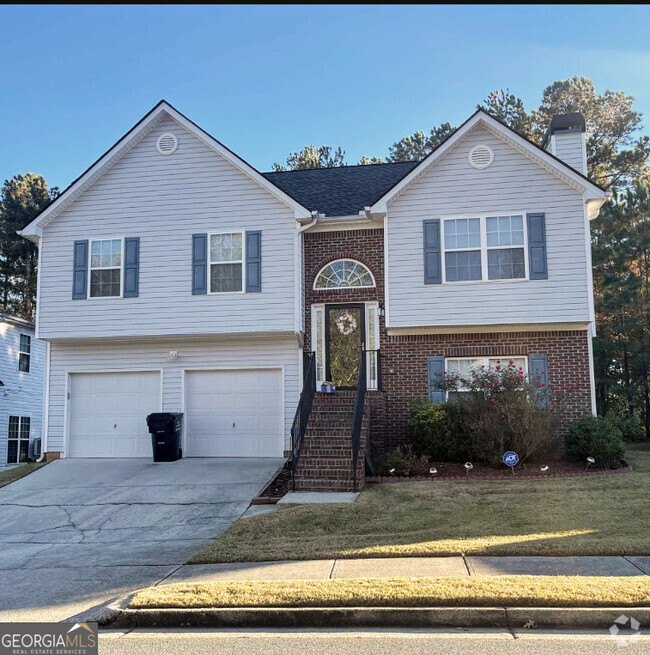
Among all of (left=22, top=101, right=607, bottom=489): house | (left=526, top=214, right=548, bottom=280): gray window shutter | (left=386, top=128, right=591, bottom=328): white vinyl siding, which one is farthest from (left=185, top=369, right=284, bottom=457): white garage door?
(left=526, top=214, right=548, bottom=280): gray window shutter

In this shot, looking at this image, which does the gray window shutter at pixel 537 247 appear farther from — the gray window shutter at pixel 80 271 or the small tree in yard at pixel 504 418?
the gray window shutter at pixel 80 271

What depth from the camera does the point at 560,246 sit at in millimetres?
14383

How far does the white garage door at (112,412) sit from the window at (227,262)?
9.14 ft

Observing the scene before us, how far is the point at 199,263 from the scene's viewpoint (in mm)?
15609

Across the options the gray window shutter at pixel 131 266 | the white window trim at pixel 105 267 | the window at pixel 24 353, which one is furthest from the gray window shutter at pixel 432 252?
the window at pixel 24 353

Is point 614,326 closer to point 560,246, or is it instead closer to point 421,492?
point 560,246

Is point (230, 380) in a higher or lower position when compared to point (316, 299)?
lower

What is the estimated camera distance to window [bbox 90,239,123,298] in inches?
627

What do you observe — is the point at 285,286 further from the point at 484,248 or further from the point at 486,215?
the point at 486,215

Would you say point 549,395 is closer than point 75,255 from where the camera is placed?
Yes

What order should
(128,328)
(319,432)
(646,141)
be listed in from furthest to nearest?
(646,141)
(128,328)
(319,432)

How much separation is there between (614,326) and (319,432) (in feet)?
52.4

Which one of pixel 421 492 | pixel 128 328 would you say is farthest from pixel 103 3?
pixel 128 328

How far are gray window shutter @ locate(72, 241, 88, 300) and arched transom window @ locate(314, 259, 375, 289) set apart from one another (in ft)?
18.3
